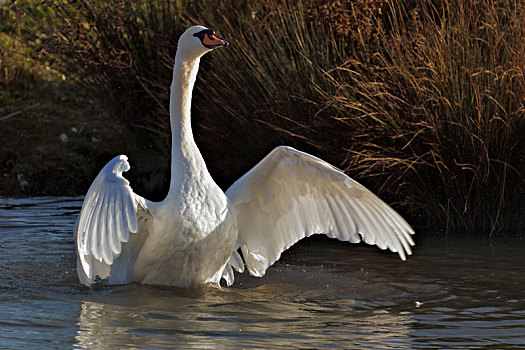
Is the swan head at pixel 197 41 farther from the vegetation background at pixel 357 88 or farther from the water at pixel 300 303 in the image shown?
the water at pixel 300 303

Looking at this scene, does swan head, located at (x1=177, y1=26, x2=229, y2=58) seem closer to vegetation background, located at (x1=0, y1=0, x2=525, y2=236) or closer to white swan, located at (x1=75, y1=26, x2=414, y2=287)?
white swan, located at (x1=75, y1=26, x2=414, y2=287)

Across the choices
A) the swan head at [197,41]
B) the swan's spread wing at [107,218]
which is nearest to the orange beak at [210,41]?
the swan head at [197,41]

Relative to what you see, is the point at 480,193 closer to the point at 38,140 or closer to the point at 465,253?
the point at 465,253

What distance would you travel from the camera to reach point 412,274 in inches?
255

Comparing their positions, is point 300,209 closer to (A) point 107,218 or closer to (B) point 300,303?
(B) point 300,303

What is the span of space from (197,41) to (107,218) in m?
1.67

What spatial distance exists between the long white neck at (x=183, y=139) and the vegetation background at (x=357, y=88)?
1.22 meters

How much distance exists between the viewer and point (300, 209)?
6387 mm

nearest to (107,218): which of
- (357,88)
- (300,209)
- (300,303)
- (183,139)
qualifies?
(183,139)

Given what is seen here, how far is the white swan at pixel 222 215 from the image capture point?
567 centimetres

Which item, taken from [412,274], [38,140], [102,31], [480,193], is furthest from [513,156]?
[38,140]

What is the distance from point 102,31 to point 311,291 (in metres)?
5.28

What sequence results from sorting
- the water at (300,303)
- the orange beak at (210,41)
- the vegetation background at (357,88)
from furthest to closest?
the vegetation background at (357,88) < the orange beak at (210,41) < the water at (300,303)

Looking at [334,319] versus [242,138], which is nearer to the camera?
[334,319]
